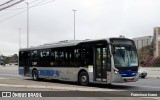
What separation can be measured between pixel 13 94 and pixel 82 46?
8279mm

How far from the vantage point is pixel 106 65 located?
22.5 meters

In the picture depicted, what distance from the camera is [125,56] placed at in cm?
2255

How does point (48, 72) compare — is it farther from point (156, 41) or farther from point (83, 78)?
point (156, 41)

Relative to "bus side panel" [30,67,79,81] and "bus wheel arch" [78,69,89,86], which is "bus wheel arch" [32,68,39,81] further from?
"bus wheel arch" [78,69,89,86]

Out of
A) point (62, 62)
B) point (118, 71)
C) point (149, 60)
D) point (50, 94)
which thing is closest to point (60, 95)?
point (50, 94)

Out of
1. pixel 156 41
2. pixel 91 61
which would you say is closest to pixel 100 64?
pixel 91 61

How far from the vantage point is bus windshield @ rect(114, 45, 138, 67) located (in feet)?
72.9

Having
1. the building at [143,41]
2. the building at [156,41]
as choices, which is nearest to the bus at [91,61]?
the building at [156,41]

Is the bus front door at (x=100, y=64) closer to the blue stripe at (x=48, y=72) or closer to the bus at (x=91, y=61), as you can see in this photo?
the bus at (x=91, y=61)

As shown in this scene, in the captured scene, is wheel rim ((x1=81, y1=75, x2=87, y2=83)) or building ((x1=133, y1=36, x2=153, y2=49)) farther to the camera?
building ((x1=133, y1=36, x2=153, y2=49))

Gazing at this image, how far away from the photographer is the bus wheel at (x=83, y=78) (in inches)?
955

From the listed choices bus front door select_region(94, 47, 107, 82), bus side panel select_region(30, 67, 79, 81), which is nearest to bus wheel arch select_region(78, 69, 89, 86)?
bus side panel select_region(30, 67, 79, 81)

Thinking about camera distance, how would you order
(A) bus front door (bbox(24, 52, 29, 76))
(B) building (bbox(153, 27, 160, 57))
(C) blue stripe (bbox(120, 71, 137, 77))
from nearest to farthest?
(C) blue stripe (bbox(120, 71, 137, 77)) → (A) bus front door (bbox(24, 52, 29, 76)) → (B) building (bbox(153, 27, 160, 57))

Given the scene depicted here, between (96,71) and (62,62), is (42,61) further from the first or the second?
(96,71)
